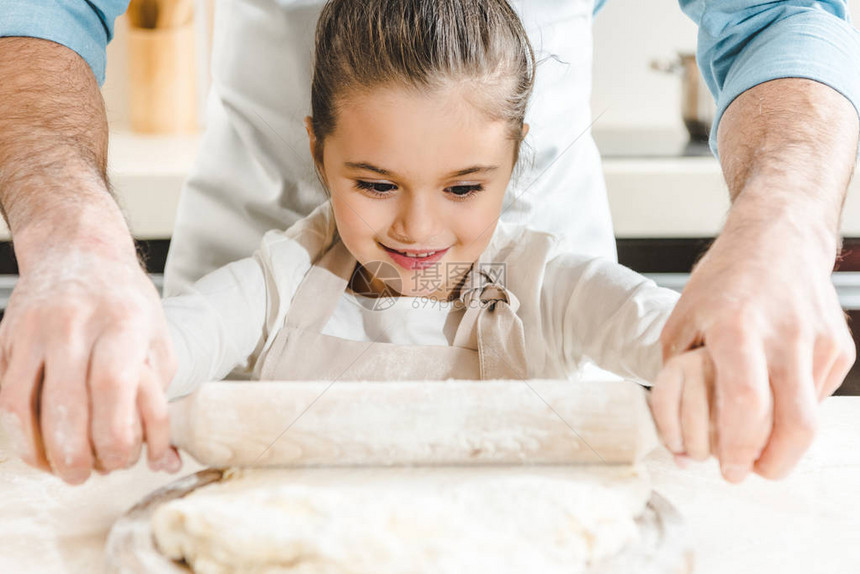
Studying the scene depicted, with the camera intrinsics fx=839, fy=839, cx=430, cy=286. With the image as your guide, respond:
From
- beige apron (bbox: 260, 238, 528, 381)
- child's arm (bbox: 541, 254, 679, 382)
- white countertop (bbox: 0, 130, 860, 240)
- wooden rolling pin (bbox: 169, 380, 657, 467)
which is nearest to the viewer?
wooden rolling pin (bbox: 169, 380, 657, 467)

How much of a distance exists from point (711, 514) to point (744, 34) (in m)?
0.71

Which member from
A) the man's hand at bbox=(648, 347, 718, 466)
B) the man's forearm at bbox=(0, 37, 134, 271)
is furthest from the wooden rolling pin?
the man's forearm at bbox=(0, 37, 134, 271)

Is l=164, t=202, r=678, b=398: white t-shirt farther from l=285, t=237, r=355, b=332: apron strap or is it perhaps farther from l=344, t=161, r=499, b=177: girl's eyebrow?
l=344, t=161, r=499, b=177: girl's eyebrow

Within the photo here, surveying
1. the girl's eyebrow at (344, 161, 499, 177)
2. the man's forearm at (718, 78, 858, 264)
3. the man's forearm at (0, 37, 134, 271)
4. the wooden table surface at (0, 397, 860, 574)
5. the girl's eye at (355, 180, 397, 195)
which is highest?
the man's forearm at (718, 78, 858, 264)

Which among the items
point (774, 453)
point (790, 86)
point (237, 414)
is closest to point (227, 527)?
point (237, 414)

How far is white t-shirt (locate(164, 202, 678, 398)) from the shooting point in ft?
3.10

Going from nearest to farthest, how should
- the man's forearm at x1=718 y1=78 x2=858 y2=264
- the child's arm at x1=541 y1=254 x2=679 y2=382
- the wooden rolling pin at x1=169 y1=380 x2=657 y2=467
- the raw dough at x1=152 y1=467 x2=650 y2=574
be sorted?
the raw dough at x1=152 y1=467 x2=650 y2=574 < the wooden rolling pin at x1=169 y1=380 x2=657 y2=467 < the man's forearm at x1=718 y1=78 x2=858 y2=264 < the child's arm at x1=541 y1=254 x2=679 y2=382

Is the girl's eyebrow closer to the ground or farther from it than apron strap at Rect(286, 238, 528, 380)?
farther from it

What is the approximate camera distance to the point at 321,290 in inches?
43.0

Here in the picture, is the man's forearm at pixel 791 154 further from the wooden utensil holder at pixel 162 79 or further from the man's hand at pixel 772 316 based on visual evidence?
the wooden utensil holder at pixel 162 79

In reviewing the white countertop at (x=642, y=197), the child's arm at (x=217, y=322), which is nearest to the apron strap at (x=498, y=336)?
the child's arm at (x=217, y=322)

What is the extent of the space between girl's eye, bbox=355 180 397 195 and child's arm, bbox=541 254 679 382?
249 mm

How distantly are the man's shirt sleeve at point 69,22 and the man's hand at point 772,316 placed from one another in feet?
2.53

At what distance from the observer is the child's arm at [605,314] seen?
91cm
